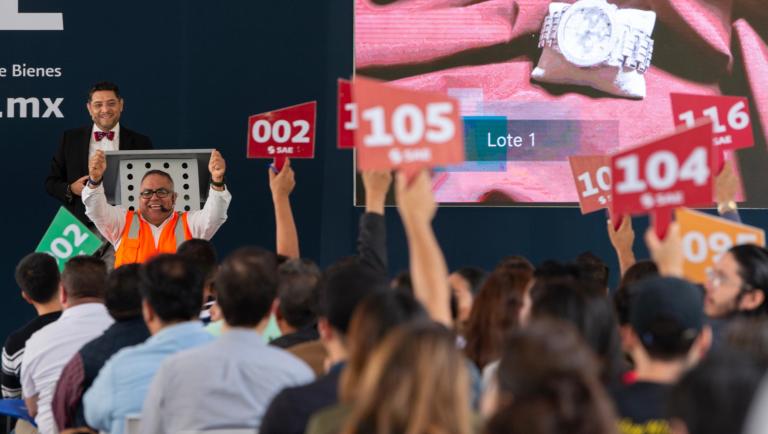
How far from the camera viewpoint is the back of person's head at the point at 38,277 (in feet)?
15.5

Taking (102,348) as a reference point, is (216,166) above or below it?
above

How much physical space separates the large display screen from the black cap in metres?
4.81

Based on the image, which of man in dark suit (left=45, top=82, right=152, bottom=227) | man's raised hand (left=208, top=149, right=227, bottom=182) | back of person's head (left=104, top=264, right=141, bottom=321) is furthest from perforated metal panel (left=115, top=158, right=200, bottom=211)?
back of person's head (left=104, top=264, right=141, bottom=321)

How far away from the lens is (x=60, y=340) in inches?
162

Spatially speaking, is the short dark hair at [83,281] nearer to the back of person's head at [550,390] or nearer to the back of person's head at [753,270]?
the back of person's head at [753,270]

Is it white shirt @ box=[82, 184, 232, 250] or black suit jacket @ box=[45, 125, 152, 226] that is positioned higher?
black suit jacket @ box=[45, 125, 152, 226]

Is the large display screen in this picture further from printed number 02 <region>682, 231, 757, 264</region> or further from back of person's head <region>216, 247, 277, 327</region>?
back of person's head <region>216, 247, 277, 327</region>

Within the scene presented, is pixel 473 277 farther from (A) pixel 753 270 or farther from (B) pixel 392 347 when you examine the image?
(B) pixel 392 347

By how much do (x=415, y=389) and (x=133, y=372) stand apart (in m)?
1.56

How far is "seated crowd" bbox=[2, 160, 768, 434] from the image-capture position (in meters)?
1.97

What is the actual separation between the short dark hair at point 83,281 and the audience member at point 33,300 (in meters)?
0.35

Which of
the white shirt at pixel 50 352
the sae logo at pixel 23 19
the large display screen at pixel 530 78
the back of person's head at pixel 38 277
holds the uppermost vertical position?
the sae logo at pixel 23 19

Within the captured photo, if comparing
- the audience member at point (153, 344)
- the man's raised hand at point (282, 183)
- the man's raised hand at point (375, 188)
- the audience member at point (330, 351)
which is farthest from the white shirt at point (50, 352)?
the audience member at point (330, 351)

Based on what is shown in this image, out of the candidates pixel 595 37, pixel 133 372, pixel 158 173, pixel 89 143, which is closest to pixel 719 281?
pixel 133 372
